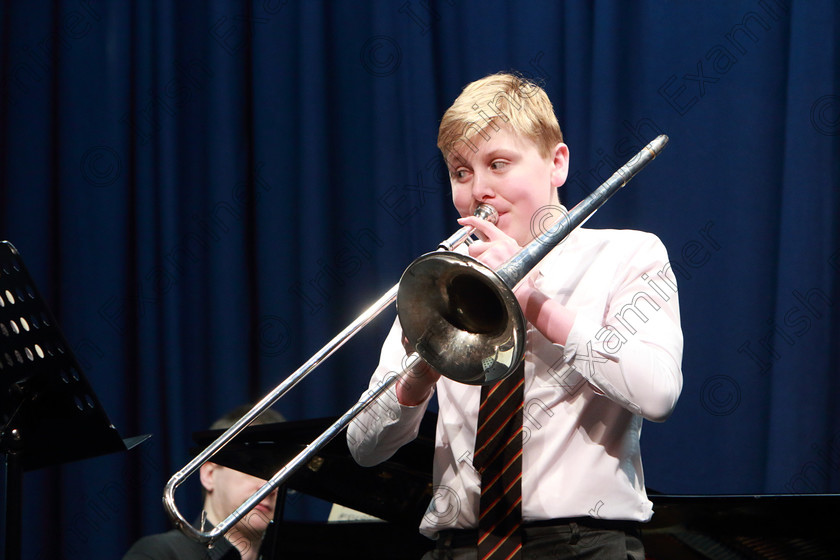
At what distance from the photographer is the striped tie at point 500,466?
62.6 inches

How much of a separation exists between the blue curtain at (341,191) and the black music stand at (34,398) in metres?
1.37

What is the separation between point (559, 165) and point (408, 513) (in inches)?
43.7

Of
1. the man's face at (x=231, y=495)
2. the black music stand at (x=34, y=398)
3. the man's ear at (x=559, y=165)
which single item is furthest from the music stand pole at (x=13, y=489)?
the man's ear at (x=559, y=165)

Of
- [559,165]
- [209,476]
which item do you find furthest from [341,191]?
[559,165]

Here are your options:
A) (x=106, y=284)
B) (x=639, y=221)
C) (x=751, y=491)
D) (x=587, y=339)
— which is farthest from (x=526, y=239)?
(x=106, y=284)

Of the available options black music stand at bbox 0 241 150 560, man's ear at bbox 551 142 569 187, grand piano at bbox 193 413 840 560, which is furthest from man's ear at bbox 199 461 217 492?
man's ear at bbox 551 142 569 187

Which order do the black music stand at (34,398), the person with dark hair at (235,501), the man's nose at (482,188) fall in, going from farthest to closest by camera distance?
the person with dark hair at (235,501) < the black music stand at (34,398) < the man's nose at (482,188)

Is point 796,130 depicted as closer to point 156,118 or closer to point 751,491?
point 751,491

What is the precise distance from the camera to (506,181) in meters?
1.89

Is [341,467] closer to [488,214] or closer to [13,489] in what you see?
[13,489]

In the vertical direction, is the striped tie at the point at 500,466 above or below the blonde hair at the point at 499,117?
below

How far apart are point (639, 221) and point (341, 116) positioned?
1.28 m

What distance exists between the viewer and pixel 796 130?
3010 mm

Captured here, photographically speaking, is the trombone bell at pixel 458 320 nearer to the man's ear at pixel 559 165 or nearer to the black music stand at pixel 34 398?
the man's ear at pixel 559 165
